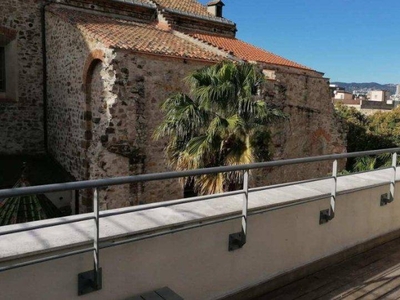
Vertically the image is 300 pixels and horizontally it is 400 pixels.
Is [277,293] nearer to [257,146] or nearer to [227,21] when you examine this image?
[257,146]

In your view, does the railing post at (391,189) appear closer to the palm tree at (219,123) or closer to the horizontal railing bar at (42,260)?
the palm tree at (219,123)

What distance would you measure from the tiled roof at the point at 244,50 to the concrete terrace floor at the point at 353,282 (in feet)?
36.6

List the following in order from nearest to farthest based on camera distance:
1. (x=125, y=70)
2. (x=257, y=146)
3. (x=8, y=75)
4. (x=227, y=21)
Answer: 1. (x=257, y=146)
2. (x=125, y=70)
3. (x=8, y=75)
4. (x=227, y=21)

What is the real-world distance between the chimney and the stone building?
201 cm

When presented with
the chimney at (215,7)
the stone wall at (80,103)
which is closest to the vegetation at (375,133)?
the chimney at (215,7)

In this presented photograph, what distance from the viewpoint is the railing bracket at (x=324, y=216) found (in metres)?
4.23

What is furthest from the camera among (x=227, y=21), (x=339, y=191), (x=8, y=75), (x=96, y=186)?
(x=227, y=21)

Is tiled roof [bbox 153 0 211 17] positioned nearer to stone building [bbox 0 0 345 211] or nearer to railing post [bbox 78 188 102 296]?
stone building [bbox 0 0 345 211]

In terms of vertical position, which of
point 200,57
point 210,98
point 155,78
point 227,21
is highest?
Answer: point 227,21

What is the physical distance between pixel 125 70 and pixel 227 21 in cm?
1049

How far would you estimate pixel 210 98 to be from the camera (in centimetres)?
820

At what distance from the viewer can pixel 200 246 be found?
126 inches

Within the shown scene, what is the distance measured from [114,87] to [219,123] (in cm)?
Result: 413

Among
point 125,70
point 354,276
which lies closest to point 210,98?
point 125,70
